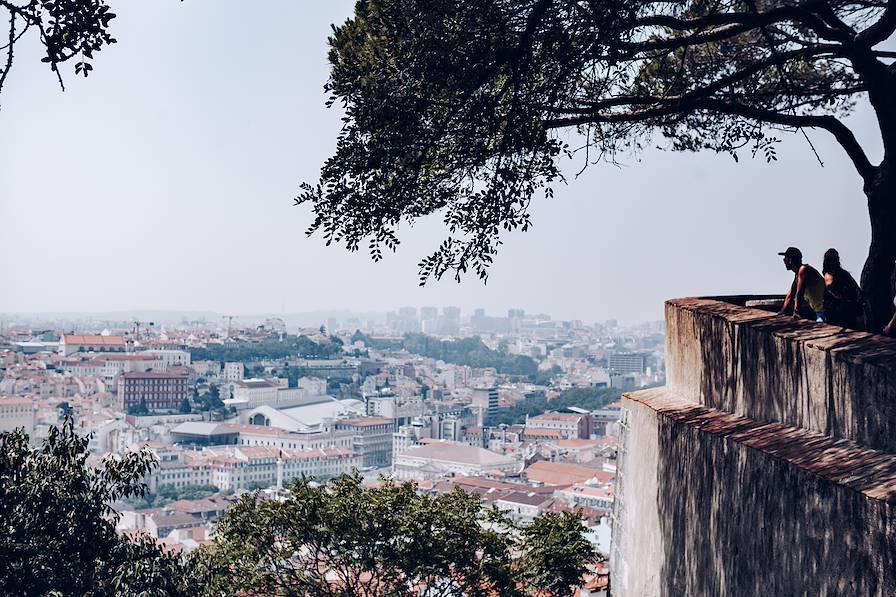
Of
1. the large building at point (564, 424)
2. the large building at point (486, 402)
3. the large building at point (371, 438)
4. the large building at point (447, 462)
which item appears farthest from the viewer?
the large building at point (486, 402)

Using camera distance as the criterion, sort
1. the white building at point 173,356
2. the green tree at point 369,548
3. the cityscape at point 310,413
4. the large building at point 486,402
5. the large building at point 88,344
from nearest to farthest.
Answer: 1. the green tree at point 369,548
2. the cityscape at point 310,413
3. the large building at point 486,402
4. the white building at point 173,356
5. the large building at point 88,344

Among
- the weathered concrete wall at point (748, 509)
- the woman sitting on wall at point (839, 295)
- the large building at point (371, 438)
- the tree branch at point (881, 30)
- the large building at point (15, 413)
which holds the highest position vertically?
the tree branch at point (881, 30)

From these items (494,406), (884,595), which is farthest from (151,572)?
(494,406)

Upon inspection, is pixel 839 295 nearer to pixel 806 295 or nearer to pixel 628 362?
pixel 806 295

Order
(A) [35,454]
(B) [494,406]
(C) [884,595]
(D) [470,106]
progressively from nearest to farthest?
(C) [884,595] → (D) [470,106] → (A) [35,454] → (B) [494,406]

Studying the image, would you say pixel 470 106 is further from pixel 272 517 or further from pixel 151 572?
pixel 272 517

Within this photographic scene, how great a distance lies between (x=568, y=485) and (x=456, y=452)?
1810 centimetres

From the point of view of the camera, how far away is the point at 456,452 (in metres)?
75.1

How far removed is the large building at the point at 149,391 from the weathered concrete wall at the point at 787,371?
93374mm

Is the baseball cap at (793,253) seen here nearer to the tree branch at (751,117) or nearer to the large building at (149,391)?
the tree branch at (751,117)

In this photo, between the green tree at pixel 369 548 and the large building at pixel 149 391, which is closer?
the green tree at pixel 369 548

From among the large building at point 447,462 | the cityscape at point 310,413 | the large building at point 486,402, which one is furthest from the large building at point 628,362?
the large building at point 447,462

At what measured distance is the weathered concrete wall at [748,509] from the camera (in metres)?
2.14

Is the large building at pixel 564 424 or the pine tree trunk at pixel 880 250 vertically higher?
the pine tree trunk at pixel 880 250
